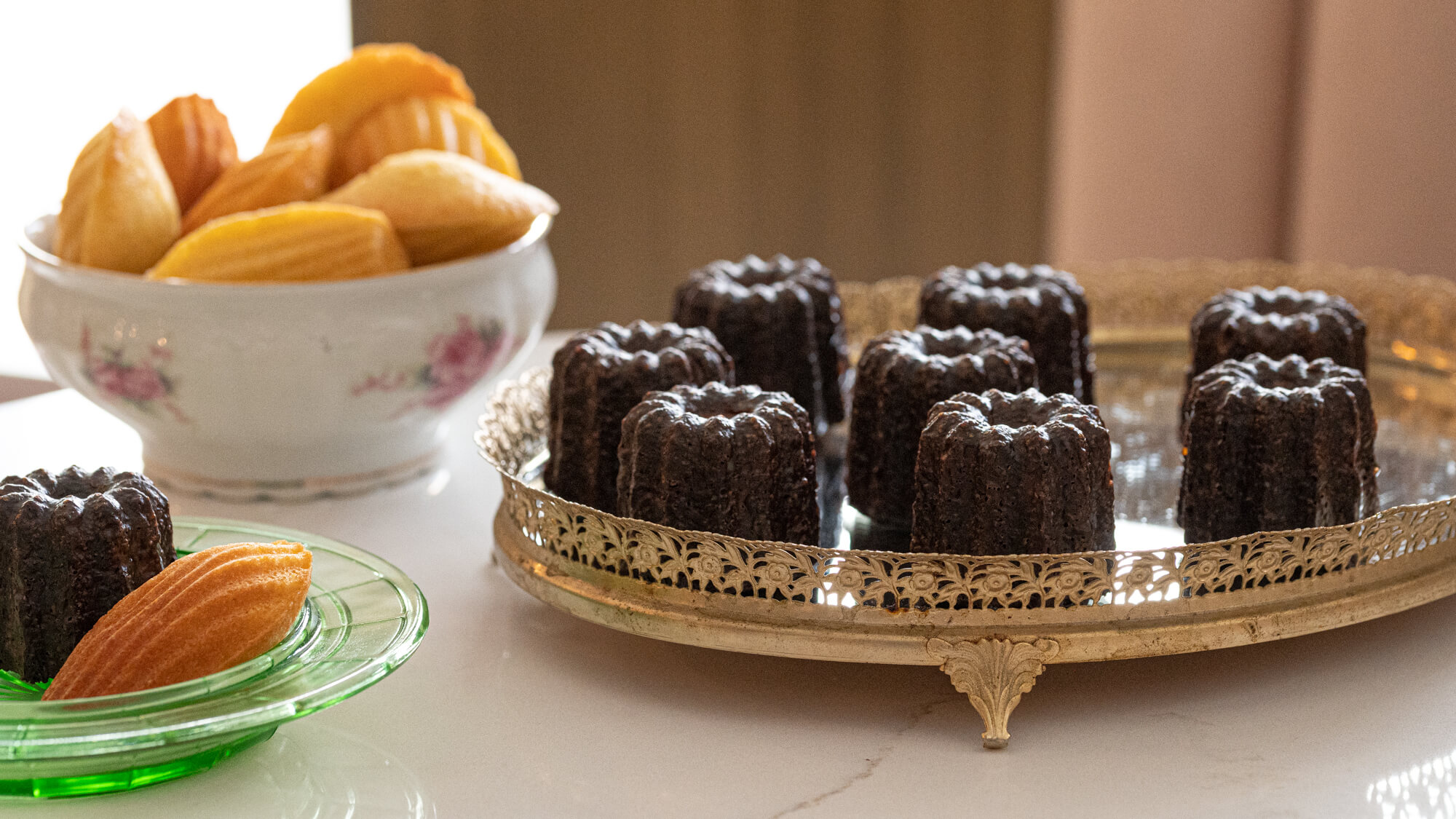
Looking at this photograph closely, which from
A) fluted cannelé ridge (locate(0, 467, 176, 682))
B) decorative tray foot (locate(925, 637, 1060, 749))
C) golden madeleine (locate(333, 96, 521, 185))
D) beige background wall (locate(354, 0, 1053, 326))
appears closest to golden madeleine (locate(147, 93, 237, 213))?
golden madeleine (locate(333, 96, 521, 185))

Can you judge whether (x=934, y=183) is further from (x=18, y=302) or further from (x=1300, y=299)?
(x=18, y=302)

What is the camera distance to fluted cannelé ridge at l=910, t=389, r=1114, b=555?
0.93 meters

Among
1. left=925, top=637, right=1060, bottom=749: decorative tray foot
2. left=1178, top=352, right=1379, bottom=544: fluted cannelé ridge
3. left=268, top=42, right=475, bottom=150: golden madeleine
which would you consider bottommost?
left=925, top=637, right=1060, bottom=749: decorative tray foot

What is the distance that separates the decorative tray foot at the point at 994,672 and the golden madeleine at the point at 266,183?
30.0 inches

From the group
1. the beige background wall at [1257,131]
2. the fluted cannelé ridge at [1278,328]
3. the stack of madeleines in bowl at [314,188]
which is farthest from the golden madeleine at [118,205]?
the beige background wall at [1257,131]

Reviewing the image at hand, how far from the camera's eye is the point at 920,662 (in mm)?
852

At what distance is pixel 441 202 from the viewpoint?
125 cm

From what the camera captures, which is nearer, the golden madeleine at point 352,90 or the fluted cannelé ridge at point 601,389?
the fluted cannelé ridge at point 601,389

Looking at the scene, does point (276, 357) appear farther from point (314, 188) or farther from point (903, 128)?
point (903, 128)

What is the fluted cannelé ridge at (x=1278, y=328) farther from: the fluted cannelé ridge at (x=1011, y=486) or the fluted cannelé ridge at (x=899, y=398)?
the fluted cannelé ridge at (x=1011, y=486)

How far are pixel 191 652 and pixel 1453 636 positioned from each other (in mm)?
820

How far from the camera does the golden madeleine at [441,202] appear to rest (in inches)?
49.1

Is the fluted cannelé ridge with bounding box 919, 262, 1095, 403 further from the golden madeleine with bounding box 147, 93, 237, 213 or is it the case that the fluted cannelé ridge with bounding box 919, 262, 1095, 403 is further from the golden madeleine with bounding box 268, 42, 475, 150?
the golden madeleine with bounding box 147, 93, 237, 213

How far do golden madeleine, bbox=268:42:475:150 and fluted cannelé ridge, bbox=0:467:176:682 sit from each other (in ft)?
2.03
